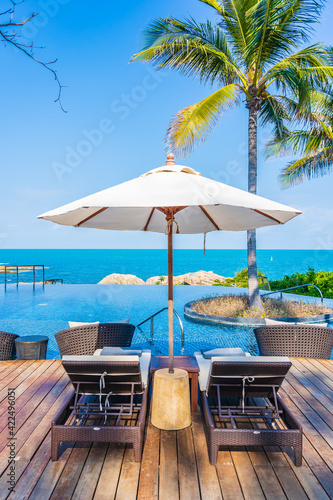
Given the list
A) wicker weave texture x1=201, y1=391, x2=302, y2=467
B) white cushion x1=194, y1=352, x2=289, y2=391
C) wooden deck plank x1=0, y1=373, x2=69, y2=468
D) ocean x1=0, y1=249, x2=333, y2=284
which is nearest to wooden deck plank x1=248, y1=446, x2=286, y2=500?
wicker weave texture x1=201, y1=391, x2=302, y2=467

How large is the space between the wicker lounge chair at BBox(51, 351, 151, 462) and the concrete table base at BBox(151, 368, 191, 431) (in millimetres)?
151

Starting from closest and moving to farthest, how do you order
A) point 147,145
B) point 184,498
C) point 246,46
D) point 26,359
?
point 184,498 < point 26,359 < point 246,46 < point 147,145

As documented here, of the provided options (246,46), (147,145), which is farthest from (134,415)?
(147,145)

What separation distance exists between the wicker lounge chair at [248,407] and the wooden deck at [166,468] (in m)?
0.15

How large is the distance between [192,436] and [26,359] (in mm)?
2745

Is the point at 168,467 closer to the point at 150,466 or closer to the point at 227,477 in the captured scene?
the point at 150,466

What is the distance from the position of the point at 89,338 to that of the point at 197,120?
6.56m

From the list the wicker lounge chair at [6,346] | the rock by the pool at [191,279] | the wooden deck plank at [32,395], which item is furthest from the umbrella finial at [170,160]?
the rock by the pool at [191,279]

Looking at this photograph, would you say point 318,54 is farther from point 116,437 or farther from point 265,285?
point 116,437

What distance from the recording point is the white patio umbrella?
7.07 feet

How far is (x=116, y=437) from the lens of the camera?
7.54 feet

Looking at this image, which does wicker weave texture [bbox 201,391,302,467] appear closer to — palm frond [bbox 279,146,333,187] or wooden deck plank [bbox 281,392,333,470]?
wooden deck plank [bbox 281,392,333,470]

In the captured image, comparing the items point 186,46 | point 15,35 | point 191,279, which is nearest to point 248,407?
point 15,35

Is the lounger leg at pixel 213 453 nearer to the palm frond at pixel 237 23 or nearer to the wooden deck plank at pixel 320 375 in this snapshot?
the wooden deck plank at pixel 320 375
